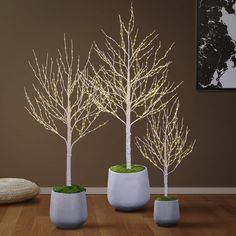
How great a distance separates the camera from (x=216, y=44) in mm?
5082

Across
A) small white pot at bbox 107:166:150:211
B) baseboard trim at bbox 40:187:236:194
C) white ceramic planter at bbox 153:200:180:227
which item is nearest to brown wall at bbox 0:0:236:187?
baseboard trim at bbox 40:187:236:194

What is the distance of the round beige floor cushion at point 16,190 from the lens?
14.7 feet

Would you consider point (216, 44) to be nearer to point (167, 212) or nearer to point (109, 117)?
point (109, 117)

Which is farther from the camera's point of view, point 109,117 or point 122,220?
point 109,117

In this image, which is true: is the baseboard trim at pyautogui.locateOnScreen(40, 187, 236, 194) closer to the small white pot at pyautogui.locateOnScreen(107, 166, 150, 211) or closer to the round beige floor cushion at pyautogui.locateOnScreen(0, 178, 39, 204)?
the round beige floor cushion at pyautogui.locateOnScreen(0, 178, 39, 204)

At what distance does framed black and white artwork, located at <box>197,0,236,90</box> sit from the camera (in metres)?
5.06

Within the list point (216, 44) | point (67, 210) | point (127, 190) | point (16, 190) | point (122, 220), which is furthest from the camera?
point (216, 44)

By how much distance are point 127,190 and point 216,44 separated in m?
1.80

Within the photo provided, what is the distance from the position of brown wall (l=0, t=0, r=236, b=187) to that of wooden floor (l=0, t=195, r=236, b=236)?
40 cm

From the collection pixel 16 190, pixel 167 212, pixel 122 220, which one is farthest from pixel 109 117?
pixel 167 212

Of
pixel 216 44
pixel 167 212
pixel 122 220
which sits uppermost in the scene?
pixel 216 44

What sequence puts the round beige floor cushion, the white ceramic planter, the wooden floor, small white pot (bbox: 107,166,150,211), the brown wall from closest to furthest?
the wooden floor
the white ceramic planter
small white pot (bbox: 107,166,150,211)
the round beige floor cushion
the brown wall

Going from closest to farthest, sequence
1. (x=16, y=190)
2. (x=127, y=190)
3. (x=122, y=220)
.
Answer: (x=122, y=220)
(x=127, y=190)
(x=16, y=190)

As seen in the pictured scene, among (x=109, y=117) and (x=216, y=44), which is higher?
(x=216, y=44)
